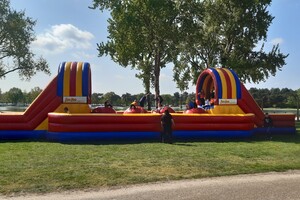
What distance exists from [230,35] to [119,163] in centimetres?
2256

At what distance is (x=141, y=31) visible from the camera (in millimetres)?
28250

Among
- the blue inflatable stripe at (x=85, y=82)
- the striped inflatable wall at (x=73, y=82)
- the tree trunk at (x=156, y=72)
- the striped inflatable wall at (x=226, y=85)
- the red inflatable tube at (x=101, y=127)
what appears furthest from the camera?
the tree trunk at (x=156, y=72)

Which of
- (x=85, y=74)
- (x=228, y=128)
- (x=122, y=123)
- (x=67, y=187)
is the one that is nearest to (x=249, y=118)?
(x=228, y=128)

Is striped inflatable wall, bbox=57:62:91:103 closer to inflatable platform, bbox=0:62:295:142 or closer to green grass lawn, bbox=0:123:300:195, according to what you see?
inflatable platform, bbox=0:62:295:142

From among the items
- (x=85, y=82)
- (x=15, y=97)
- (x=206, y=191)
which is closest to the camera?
(x=206, y=191)

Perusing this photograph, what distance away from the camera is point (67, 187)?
253 inches

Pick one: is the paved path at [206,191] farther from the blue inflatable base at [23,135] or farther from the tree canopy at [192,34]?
the tree canopy at [192,34]

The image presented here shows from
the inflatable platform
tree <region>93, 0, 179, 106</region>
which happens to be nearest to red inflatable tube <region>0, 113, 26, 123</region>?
the inflatable platform

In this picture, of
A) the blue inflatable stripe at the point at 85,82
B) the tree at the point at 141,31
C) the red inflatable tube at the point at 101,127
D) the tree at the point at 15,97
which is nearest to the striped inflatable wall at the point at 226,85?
the red inflatable tube at the point at 101,127

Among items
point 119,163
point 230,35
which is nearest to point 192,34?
point 230,35

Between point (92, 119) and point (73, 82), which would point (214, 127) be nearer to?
point (92, 119)

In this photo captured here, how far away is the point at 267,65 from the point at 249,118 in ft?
50.4

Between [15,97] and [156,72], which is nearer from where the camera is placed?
[156,72]

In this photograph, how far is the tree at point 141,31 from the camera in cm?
2720
